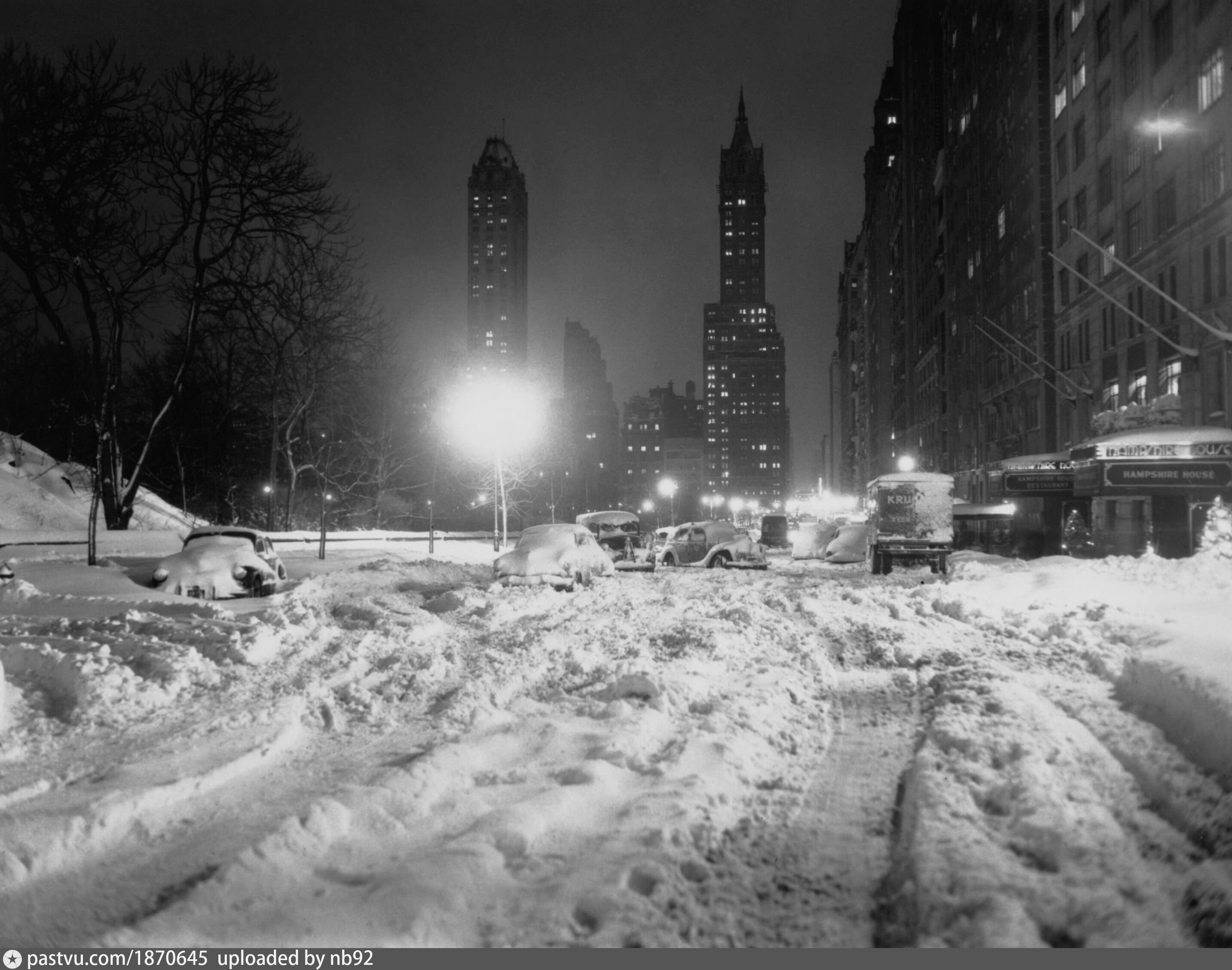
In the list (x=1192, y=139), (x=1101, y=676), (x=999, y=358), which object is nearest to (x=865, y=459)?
(x=999, y=358)

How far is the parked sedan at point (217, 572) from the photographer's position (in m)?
16.7

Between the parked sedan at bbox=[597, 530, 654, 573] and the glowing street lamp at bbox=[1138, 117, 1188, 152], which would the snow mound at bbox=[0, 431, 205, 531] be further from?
the glowing street lamp at bbox=[1138, 117, 1188, 152]

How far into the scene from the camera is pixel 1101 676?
344 inches

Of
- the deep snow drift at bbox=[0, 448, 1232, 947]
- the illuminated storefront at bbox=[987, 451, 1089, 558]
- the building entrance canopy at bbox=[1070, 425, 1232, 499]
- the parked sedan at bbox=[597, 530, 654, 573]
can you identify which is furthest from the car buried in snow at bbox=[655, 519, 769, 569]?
the deep snow drift at bbox=[0, 448, 1232, 947]

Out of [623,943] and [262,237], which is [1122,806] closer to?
[623,943]

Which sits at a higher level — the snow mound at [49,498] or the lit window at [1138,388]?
the lit window at [1138,388]

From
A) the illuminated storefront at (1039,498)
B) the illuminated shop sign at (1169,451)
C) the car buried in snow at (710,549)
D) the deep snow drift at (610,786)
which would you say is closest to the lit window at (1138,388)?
the illuminated storefront at (1039,498)

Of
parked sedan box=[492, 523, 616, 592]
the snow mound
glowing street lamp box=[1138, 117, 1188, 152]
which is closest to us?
parked sedan box=[492, 523, 616, 592]

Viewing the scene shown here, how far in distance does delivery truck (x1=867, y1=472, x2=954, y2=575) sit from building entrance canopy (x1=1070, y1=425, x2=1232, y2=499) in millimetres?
4280

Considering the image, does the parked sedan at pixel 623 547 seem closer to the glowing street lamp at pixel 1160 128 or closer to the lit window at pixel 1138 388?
the lit window at pixel 1138 388

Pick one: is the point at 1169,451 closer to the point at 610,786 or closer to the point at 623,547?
the point at 623,547

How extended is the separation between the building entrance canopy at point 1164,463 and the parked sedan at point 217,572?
74.9 feet

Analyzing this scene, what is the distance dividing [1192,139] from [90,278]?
129 feet

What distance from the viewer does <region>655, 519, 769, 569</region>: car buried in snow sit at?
30438 mm
